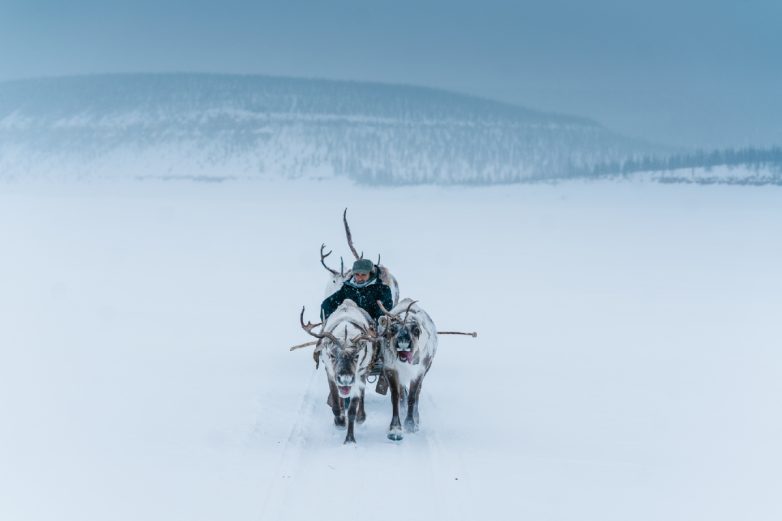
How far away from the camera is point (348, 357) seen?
301 inches

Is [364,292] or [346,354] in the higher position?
[364,292]

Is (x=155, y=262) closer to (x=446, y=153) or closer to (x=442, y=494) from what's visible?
(x=442, y=494)

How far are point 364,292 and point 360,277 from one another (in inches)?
8.4

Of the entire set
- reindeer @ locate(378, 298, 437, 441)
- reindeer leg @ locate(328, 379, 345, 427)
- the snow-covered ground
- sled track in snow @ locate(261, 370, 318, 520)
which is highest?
reindeer @ locate(378, 298, 437, 441)

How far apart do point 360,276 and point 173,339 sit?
5.33 m

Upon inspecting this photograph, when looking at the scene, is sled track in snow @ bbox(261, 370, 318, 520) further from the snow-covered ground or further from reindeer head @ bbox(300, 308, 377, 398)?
reindeer head @ bbox(300, 308, 377, 398)

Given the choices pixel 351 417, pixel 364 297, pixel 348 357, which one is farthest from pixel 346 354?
pixel 364 297

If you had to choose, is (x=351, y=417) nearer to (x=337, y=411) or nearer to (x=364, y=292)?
(x=337, y=411)

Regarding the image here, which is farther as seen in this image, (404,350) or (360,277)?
(360,277)

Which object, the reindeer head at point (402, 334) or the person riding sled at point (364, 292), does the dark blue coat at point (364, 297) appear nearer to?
the person riding sled at point (364, 292)

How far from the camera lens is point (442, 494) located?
690cm

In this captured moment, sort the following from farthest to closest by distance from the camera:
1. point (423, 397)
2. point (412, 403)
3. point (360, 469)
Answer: point (423, 397)
point (412, 403)
point (360, 469)

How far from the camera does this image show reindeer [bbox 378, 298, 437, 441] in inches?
315

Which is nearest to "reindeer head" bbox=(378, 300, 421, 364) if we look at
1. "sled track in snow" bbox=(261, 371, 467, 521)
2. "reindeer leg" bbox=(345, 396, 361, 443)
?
"reindeer leg" bbox=(345, 396, 361, 443)
